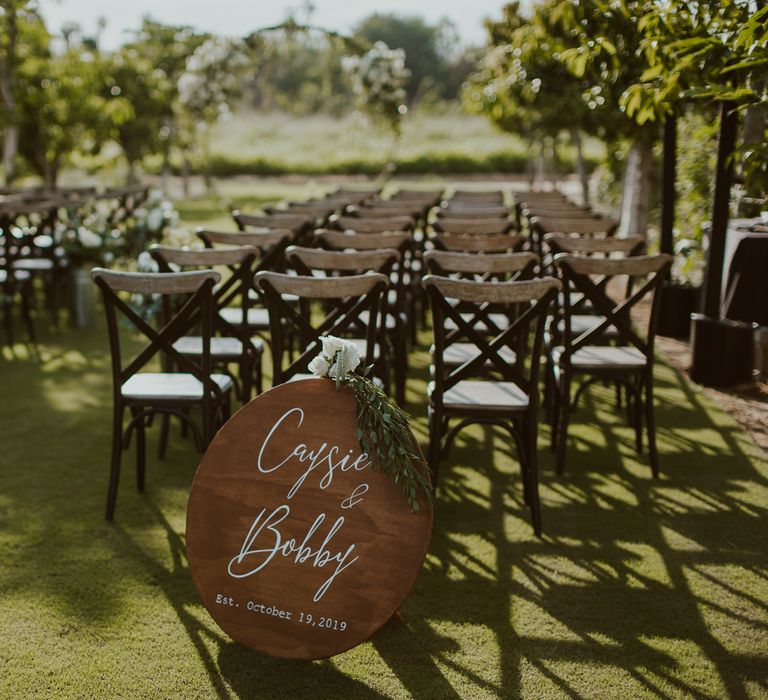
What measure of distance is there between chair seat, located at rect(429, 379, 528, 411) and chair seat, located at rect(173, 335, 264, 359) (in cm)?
119

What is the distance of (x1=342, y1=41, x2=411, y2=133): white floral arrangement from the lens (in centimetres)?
2006

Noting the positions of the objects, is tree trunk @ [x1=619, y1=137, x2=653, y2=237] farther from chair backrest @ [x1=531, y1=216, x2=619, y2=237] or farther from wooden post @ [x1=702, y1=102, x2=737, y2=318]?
chair backrest @ [x1=531, y1=216, x2=619, y2=237]

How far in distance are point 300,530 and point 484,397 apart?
1.40m

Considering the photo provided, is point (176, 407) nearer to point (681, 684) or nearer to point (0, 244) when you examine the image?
point (681, 684)

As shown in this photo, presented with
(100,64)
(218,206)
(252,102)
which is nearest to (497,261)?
(100,64)

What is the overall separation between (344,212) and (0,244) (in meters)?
3.08

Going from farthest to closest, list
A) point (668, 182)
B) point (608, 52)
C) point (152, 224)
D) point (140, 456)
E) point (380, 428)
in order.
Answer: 1. point (152, 224)
2. point (668, 182)
3. point (608, 52)
4. point (140, 456)
5. point (380, 428)

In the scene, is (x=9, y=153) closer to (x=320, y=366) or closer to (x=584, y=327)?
(x=584, y=327)

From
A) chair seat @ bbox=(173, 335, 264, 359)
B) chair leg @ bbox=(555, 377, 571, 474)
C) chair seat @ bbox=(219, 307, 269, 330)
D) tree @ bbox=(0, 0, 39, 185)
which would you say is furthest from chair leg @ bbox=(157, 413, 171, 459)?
tree @ bbox=(0, 0, 39, 185)

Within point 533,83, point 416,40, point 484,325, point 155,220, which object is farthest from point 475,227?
point 416,40

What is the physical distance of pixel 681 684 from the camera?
271 cm

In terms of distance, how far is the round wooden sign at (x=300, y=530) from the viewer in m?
2.62

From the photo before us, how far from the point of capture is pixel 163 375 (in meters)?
4.03

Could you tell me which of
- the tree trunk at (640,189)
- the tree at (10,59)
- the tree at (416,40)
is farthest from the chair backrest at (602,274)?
the tree at (416,40)
